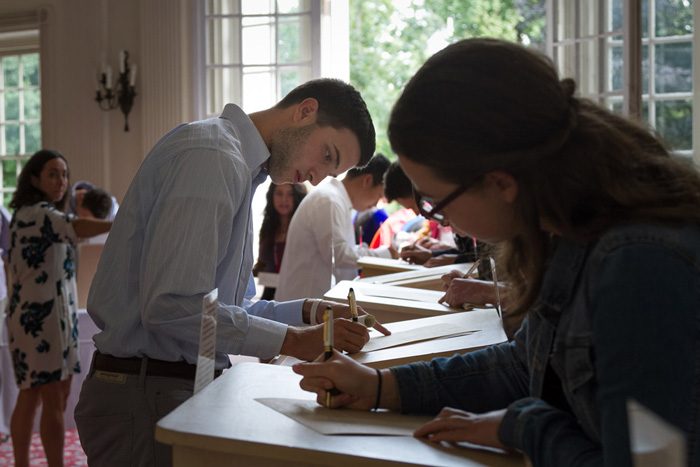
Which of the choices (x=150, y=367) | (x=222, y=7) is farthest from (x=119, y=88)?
(x=150, y=367)

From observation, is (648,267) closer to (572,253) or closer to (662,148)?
(572,253)

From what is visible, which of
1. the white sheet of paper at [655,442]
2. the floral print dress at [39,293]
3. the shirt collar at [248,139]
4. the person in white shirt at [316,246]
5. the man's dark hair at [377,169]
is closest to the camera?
the white sheet of paper at [655,442]

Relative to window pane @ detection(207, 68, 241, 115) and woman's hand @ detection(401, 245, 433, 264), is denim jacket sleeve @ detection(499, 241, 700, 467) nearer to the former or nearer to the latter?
woman's hand @ detection(401, 245, 433, 264)

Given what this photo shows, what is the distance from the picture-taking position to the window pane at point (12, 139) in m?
7.72

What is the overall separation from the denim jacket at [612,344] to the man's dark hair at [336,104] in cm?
92

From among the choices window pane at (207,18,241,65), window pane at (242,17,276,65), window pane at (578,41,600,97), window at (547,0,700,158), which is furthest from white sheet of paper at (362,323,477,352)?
window pane at (207,18,241,65)

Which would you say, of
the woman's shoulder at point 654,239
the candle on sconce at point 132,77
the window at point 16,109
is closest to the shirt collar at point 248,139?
the woman's shoulder at point 654,239

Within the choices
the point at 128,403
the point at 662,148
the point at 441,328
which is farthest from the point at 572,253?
the point at 128,403

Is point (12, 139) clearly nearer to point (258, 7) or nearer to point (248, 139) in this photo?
point (258, 7)

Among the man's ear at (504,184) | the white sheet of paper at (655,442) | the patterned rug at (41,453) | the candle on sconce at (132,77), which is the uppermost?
the candle on sconce at (132,77)

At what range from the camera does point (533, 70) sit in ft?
2.89

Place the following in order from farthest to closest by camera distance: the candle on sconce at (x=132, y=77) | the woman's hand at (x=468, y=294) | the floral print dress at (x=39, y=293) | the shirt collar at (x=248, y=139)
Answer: the candle on sconce at (x=132, y=77), the floral print dress at (x=39, y=293), the woman's hand at (x=468, y=294), the shirt collar at (x=248, y=139)

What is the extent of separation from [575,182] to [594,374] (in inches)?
8.8

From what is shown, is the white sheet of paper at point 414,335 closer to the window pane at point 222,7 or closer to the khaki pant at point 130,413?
the khaki pant at point 130,413
